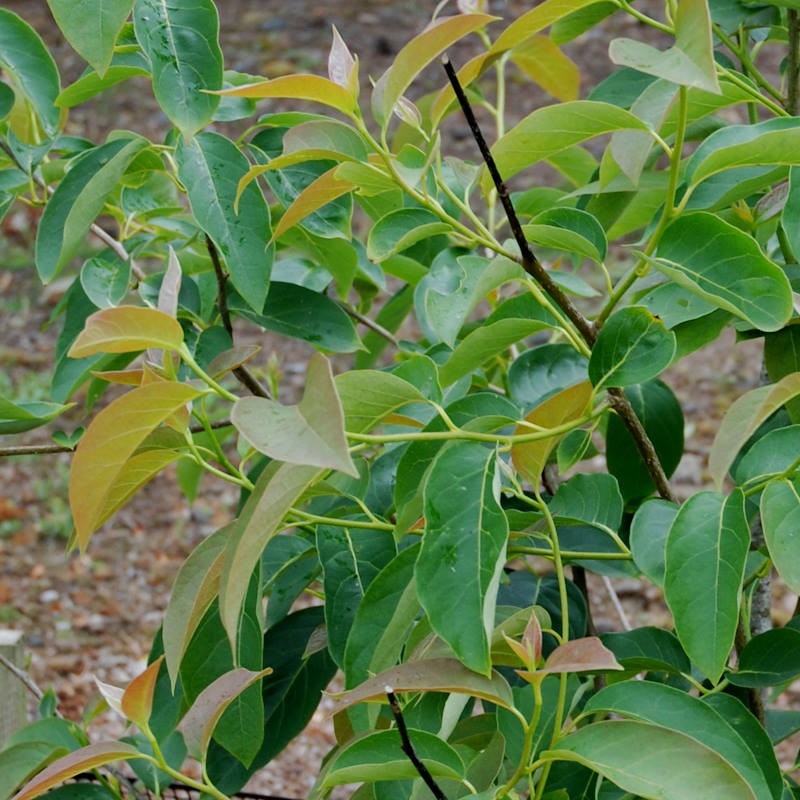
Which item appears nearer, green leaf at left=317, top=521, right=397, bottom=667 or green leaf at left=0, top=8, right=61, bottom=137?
green leaf at left=317, top=521, right=397, bottom=667

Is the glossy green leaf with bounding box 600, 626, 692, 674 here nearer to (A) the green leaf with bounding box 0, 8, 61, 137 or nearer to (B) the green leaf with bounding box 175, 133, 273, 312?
(B) the green leaf with bounding box 175, 133, 273, 312

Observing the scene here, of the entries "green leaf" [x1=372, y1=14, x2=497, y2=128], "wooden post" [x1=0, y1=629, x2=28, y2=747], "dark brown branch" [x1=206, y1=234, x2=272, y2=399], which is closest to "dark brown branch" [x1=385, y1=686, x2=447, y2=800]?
"green leaf" [x1=372, y1=14, x2=497, y2=128]

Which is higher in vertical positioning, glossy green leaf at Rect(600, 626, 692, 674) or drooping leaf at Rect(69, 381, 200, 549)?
drooping leaf at Rect(69, 381, 200, 549)

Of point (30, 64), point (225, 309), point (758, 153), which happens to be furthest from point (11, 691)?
point (758, 153)

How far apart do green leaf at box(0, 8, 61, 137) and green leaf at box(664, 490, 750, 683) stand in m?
0.65

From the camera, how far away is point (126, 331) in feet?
2.19

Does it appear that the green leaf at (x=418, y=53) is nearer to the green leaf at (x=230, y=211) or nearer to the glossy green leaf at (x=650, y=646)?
the green leaf at (x=230, y=211)

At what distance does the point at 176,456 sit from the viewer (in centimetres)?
75

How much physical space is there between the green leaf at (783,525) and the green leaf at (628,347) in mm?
104

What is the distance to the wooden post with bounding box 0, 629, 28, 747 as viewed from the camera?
4.89 feet

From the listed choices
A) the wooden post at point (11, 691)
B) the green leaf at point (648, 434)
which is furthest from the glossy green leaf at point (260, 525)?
the wooden post at point (11, 691)

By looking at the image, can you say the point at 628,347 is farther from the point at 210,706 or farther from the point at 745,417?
the point at 210,706

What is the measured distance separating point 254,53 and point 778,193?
3.86 meters

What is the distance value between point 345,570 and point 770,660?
31 centimetres
